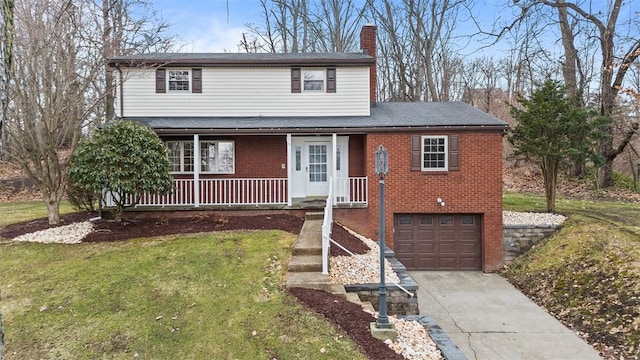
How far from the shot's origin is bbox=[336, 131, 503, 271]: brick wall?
11148mm

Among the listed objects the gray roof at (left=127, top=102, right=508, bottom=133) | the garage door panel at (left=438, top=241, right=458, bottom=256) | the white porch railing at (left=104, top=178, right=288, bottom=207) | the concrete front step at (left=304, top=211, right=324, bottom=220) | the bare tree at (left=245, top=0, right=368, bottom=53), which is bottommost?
the garage door panel at (left=438, top=241, right=458, bottom=256)

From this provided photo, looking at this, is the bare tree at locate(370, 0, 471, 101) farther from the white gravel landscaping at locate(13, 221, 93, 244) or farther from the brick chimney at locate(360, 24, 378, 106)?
the white gravel landscaping at locate(13, 221, 93, 244)

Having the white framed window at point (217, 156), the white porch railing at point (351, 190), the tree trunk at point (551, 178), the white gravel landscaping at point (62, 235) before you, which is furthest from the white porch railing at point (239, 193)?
the tree trunk at point (551, 178)

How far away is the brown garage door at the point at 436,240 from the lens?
1148 cm

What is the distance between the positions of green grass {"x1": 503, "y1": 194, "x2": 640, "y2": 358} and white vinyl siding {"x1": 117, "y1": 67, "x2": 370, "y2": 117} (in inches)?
273

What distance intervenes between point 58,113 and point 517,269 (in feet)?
43.5

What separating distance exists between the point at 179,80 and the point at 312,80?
4.48 metres

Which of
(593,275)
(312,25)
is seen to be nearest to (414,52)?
(312,25)

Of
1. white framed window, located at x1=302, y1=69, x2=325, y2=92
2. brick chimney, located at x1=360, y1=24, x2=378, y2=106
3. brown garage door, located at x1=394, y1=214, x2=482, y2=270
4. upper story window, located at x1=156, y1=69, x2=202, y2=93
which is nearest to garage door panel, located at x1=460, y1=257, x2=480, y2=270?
brown garage door, located at x1=394, y1=214, x2=482, y2=270

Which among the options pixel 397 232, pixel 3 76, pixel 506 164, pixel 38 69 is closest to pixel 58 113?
pixel 38 69

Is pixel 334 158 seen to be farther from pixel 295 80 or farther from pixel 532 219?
pixel 532 219

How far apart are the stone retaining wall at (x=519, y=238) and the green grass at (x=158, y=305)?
291 inches

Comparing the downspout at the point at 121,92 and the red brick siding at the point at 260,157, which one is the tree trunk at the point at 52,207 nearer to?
the downspout at the point at 121,92

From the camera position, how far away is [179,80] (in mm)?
12547
